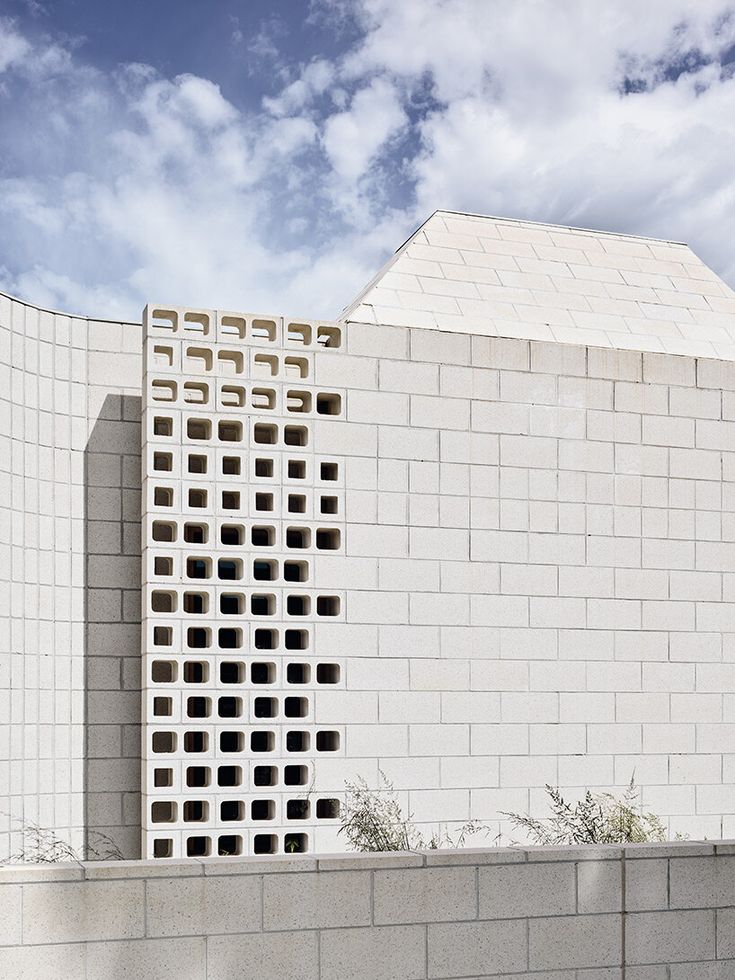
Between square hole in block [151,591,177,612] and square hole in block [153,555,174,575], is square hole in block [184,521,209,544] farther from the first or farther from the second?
square hole in block [151,591,177,612]

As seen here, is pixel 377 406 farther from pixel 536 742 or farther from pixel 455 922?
pixel 455 922

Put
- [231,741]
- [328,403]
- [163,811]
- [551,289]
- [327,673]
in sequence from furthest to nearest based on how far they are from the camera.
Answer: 1. [551,289]
2. [328,403]
3. [327,673]
4. [231,741]
5. [163,811]

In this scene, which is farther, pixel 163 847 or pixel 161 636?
pixel 161 636

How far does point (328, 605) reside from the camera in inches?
492

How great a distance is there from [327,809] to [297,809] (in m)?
0.32

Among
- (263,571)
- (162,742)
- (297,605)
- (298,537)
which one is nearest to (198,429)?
(298,537)

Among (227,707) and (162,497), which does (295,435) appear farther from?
(227,707)

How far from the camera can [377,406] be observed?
503 inches

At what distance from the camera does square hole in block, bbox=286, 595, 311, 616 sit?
40.3ft

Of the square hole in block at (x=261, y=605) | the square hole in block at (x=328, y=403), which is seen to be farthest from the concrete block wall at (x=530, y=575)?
the square hole in block at (x=261, y=605)

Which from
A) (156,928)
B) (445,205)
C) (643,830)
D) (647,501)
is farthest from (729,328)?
(156,928)

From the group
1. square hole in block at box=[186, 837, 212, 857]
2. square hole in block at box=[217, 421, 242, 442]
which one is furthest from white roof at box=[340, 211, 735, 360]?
square hole in block at box=[186, 837, 212, 857]

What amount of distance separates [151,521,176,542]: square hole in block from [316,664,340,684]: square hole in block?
218 cm

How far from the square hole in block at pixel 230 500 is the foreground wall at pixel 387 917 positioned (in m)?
6.47
